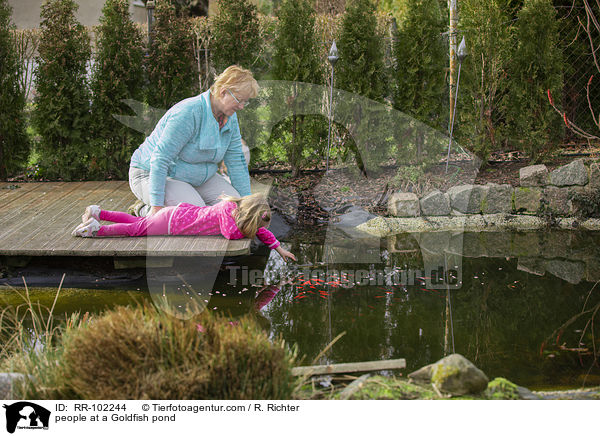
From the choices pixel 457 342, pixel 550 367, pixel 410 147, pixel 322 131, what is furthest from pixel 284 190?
pixel 550 367

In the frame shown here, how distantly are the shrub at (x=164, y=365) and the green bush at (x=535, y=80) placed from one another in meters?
5.26

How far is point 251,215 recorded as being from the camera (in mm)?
4254

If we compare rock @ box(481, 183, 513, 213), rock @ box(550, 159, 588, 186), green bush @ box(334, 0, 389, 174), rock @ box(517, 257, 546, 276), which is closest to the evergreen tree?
green bush @ box(334, 0, 389, 174)

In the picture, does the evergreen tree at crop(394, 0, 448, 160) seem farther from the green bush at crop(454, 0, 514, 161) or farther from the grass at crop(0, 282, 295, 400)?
the grass at crop(0, 282, 295, 400)

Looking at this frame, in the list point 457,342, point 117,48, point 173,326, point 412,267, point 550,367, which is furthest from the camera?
point 117,48

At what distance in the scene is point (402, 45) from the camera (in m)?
6.66

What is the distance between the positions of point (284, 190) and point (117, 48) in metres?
2.56

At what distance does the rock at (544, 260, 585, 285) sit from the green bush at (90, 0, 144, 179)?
4.70 m

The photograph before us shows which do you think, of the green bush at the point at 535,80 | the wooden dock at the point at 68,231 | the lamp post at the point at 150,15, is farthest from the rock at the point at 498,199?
the lamp post at the point at 150,15

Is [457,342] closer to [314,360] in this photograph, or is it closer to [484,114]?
[314,360]

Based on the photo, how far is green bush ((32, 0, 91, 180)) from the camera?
6.36m

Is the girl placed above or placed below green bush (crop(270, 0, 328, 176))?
below

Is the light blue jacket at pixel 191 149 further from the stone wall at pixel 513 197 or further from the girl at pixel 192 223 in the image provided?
the stone wall at pixel 513 197
